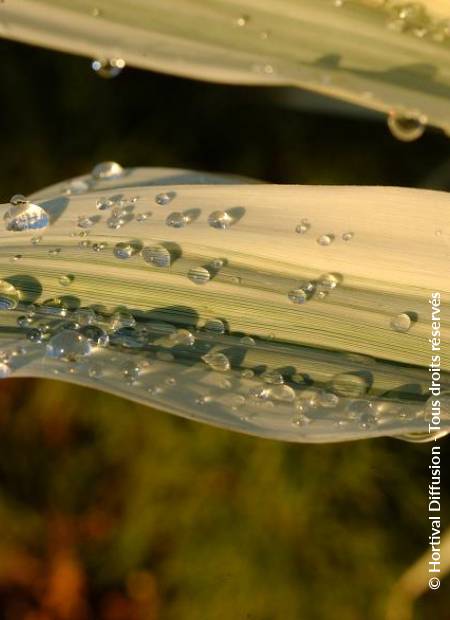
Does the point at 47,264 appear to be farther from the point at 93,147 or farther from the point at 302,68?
the point at 93,147

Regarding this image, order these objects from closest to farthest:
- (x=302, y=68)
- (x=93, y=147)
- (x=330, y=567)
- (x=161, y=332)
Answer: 1. (x=161, y=332)
2. (x=302, y=68)
3. (x=330, y=567)
4. (x=93, y=147)

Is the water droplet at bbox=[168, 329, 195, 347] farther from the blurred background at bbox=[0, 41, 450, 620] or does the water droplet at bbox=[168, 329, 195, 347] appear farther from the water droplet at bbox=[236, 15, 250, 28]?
the blurred background at bbox=[0, 41, 450, 620]

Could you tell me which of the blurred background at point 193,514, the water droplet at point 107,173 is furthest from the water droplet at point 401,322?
the blurred background at point 193,514

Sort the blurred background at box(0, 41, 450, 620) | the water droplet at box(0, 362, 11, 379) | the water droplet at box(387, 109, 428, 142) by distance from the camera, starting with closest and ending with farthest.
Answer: the water droplet at box(0, 362, 11, 379) → the water droplet at box(387, 109, 428, 142) → the blurred background at box(0, 41, 450, 620)

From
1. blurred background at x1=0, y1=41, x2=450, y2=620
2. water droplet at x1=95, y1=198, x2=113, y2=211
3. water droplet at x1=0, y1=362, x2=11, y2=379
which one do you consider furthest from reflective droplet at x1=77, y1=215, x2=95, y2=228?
blurred background at x1=0, y1=41, x2=450, y2=620

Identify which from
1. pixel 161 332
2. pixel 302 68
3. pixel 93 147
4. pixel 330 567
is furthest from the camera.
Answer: pixel 93 147

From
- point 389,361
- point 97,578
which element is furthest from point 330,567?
point 389,361

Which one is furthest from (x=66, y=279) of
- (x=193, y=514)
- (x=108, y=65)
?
(x=193, y=514)
